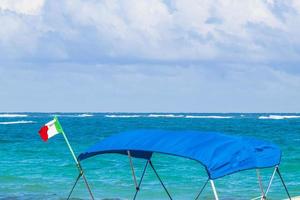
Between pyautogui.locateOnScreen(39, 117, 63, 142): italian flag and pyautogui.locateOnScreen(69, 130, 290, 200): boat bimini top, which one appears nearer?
pyautogui.locateOnScreen(69, 130, 290, 200): boat bimini top

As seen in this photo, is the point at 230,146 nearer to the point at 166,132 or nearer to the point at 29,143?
the point at 166,132

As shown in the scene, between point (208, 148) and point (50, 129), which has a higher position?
point (50, 129)

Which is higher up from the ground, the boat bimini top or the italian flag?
the italian flag

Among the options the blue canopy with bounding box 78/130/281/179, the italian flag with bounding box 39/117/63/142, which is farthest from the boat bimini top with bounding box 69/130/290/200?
the italian flag with bounding box 39/117/63/142

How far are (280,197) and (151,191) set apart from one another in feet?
13.1

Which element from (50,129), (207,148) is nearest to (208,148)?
(207,148)

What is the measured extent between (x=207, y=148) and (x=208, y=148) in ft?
0.06

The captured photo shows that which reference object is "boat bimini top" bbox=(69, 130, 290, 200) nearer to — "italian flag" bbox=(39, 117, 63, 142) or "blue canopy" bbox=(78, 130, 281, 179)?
"blue canopy" bbox=(78, 130, 281, 179)

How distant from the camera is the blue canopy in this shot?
40.8 feet

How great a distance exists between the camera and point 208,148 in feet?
42.0

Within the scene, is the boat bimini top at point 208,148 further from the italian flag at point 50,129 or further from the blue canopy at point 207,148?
the italian flag at point 50,129

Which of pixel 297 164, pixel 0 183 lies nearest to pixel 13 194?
pixel 0 183

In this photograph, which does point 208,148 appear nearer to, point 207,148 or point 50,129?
point 207,148

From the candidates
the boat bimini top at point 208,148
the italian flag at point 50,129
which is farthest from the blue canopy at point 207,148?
the italian flag at point 50,129
